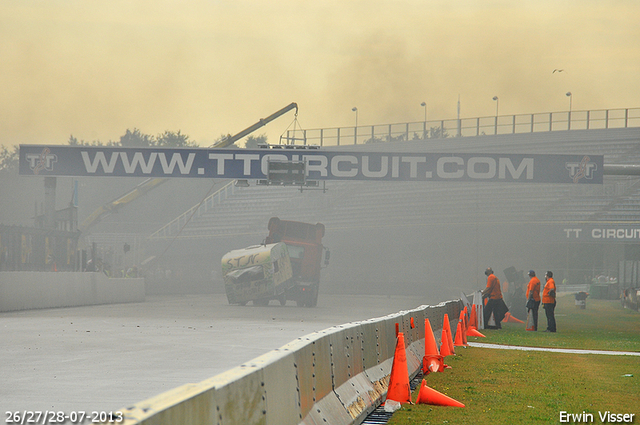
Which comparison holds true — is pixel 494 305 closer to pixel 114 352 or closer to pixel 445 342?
pixel 445 342

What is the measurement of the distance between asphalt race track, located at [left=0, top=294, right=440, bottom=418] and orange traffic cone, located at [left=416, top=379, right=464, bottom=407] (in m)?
2.62

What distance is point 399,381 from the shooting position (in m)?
9.30

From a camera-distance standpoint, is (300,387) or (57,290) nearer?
(300,387)

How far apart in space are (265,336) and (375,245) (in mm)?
52651

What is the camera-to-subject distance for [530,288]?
75.0ft

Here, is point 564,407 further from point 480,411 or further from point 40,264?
point 40,264

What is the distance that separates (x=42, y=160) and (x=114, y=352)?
71.3 feet

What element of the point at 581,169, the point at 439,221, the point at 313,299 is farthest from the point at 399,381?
the point at 439,221

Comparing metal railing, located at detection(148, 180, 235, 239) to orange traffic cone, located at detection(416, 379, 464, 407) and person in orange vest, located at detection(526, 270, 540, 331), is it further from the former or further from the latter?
orange traffic cone, located at detection(416, 379, 464, 407)

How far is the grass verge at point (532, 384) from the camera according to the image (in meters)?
8.92

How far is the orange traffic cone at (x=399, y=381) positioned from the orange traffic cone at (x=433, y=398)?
0.22 meters

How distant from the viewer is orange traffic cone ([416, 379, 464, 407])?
9.44m

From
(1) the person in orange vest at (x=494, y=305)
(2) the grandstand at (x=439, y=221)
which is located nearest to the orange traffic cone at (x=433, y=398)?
(1) the person in orange vest at (x=494, y=305)

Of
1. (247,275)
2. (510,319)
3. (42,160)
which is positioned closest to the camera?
(510,319)
